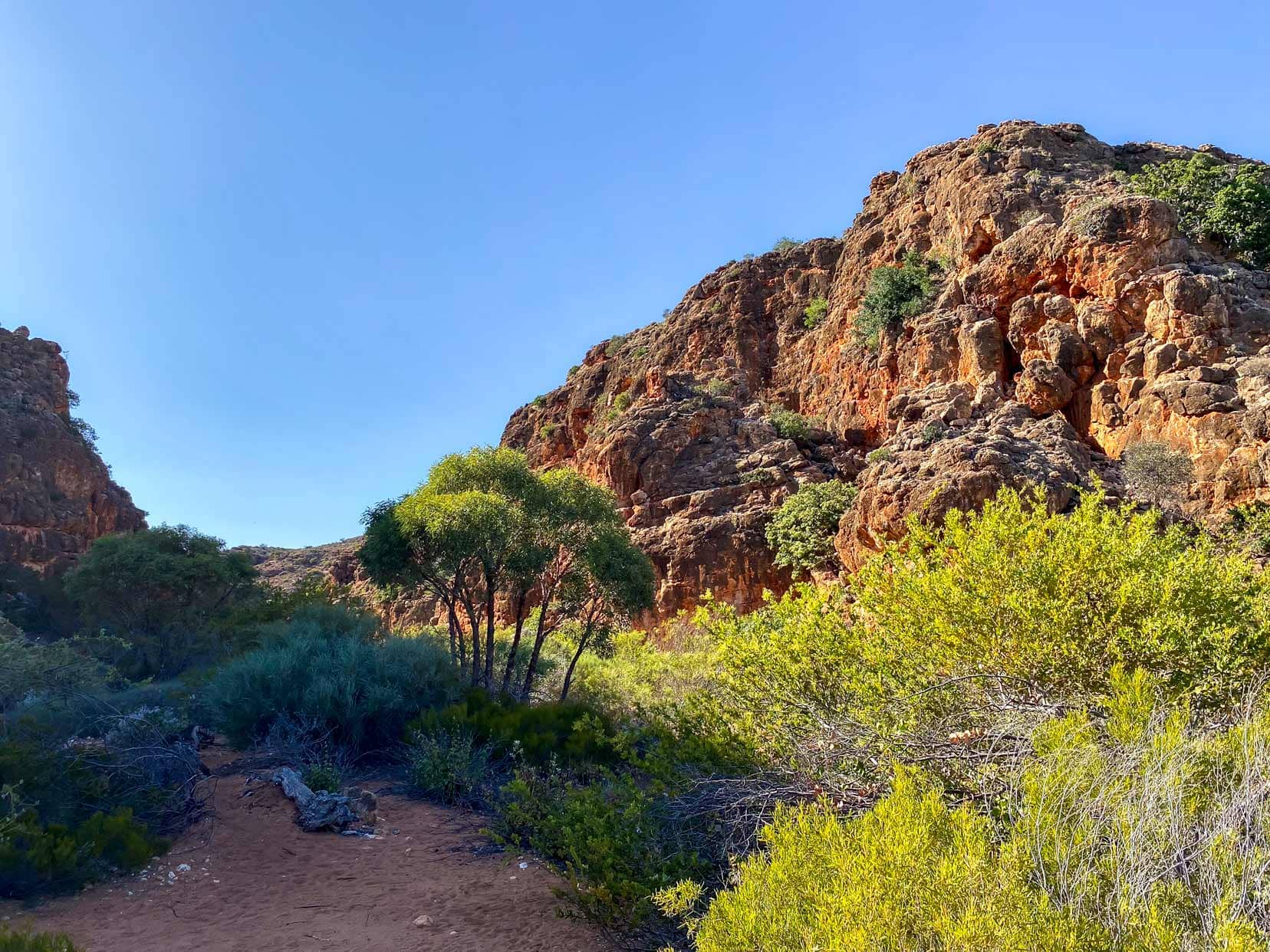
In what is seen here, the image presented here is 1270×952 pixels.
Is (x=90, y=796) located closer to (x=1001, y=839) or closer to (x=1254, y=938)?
(x=1001, y=839)

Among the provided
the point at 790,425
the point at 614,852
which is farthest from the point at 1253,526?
the point at 614,852

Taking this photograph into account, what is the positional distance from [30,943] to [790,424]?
993 inches

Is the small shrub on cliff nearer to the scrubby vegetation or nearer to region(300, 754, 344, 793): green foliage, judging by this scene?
the scrubby vegetation

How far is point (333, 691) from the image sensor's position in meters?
10.4

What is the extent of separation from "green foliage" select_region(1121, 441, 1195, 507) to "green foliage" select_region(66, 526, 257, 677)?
939 inches

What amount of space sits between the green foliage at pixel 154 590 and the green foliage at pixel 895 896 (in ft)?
68.2

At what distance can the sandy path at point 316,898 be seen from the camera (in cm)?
517

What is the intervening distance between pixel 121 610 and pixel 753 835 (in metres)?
23.2

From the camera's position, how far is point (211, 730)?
10867mm

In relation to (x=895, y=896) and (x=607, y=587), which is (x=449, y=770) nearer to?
(x=607, y=587)

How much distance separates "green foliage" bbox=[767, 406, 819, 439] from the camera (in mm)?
27000

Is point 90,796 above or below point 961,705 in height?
below

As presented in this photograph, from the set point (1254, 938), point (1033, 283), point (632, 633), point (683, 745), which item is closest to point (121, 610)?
point (632, 633)

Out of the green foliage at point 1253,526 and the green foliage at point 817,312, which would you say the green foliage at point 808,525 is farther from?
the green foliage at point 817,312
